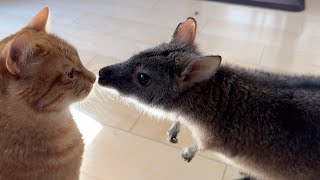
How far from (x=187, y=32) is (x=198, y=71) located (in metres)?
0.24

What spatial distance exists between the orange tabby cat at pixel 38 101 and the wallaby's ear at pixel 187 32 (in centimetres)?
42

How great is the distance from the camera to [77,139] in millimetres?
1196

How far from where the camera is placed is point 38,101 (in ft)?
3.13

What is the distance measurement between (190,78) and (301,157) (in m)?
0.44

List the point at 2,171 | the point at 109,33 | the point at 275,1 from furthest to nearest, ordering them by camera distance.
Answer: the point at 275,1 → the point at 109,33 → the point at 2,171

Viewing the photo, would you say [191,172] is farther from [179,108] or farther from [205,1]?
[205,1]

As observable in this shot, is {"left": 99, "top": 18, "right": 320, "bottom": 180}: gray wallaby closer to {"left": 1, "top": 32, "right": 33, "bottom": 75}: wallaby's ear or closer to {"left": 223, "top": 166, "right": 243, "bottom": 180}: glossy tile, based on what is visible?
{"left": 223, "top": 166, "right": 243, "bottom": 180}: glossy tile

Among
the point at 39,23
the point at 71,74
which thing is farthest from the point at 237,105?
the point at 39,23

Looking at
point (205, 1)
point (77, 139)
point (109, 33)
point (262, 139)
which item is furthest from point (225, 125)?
point (205, 1)

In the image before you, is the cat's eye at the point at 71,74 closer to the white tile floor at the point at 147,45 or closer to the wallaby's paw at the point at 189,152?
the white tile floor at the point at 147,45

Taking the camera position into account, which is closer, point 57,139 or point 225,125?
point 57,139

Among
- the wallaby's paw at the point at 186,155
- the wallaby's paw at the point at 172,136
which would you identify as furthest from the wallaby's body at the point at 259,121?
the wallaby's paw at the point at 172,136

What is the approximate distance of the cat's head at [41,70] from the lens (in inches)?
33.9

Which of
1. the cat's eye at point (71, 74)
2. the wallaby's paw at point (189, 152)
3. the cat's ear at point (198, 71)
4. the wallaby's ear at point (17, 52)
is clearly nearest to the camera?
the wallaby's ear at point (17, 52)
